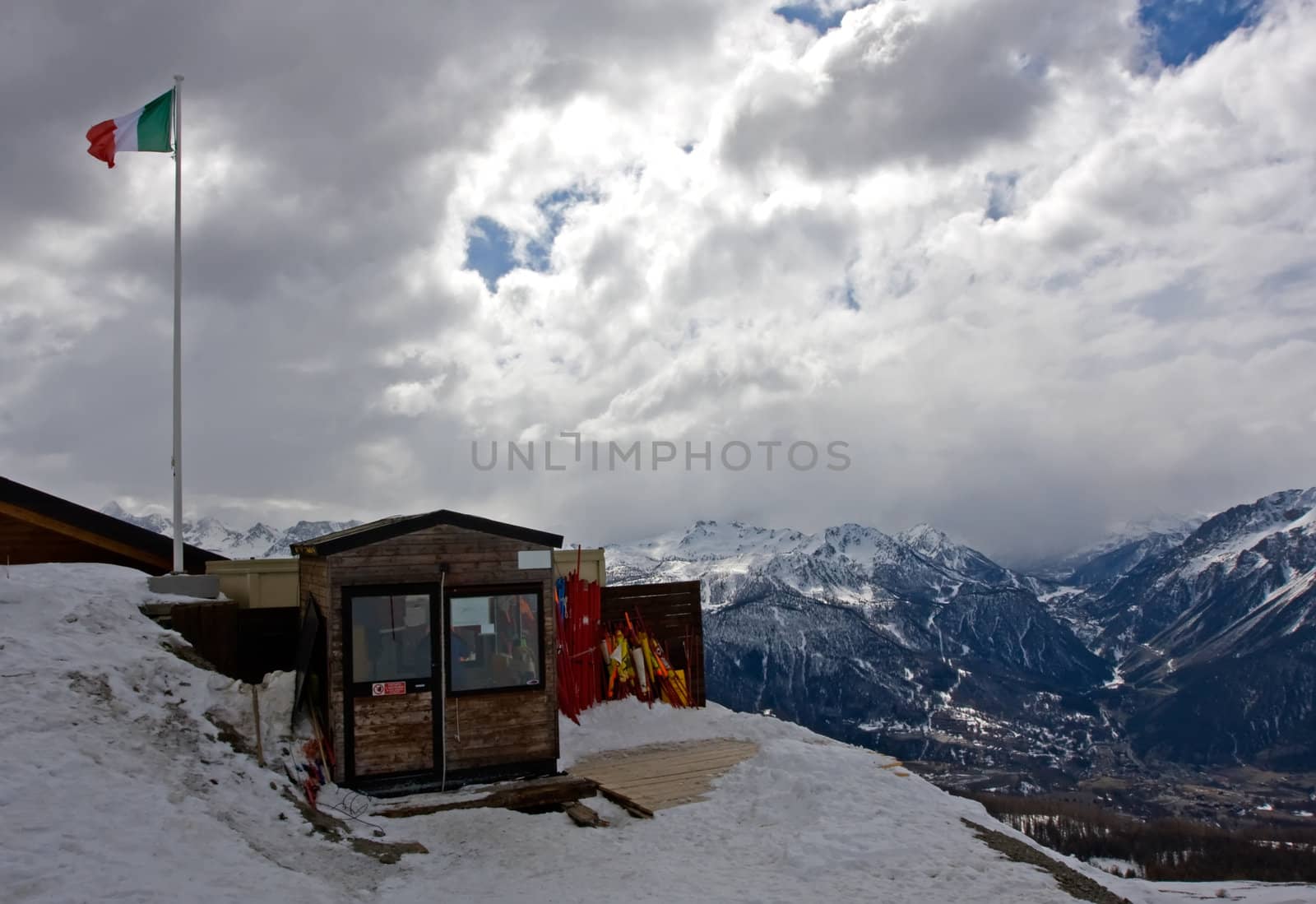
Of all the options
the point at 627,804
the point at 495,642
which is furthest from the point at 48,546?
the point at 627,804

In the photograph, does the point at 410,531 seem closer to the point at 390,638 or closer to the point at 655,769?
the point at 390,638

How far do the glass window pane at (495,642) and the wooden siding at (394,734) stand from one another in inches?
23.9

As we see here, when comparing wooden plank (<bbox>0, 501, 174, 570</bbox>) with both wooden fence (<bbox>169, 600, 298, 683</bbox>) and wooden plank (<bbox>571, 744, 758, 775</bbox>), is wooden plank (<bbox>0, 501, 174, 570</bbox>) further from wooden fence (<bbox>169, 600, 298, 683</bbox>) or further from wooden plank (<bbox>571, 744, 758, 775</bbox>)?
wooden plank (<bbox>571, 744, 758, 775</bbox>)

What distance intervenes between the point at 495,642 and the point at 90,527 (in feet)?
33.2

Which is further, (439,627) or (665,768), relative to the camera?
(665,768)

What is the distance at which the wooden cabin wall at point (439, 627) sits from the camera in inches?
507

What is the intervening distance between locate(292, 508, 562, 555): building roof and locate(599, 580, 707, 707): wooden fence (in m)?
5.81

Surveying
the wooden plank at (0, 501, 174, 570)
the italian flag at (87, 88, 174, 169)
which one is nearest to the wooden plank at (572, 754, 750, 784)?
the wooden plank at (0, 501, 174, 570)

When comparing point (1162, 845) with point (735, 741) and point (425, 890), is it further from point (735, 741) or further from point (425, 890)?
point (425, 890)

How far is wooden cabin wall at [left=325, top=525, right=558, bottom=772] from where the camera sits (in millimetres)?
12883

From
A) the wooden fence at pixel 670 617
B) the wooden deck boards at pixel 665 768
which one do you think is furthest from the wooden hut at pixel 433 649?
the wooden fence at pixel 670 617

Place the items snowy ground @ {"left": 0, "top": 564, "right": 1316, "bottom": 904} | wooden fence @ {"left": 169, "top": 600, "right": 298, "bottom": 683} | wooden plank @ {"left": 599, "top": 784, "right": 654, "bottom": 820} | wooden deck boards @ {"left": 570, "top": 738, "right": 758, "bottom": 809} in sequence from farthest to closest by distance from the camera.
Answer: wooden deck boards @ {"left": 570, "top": 738, "right": 758, "bottom": 809}, wooden fence @ {"left": 169, "top": 600, "right": 298, "bottom": 683}, wooden plank @ {"left": 599, "top": 784, "right": 654, "bottom": 820}, snowy ground @ {"left": 0, "top": 564, "right": 1316, "bottom": 904}

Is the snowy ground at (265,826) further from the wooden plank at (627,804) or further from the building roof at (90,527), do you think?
the building roof at (90,527)

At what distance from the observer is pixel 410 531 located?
13.4 m
